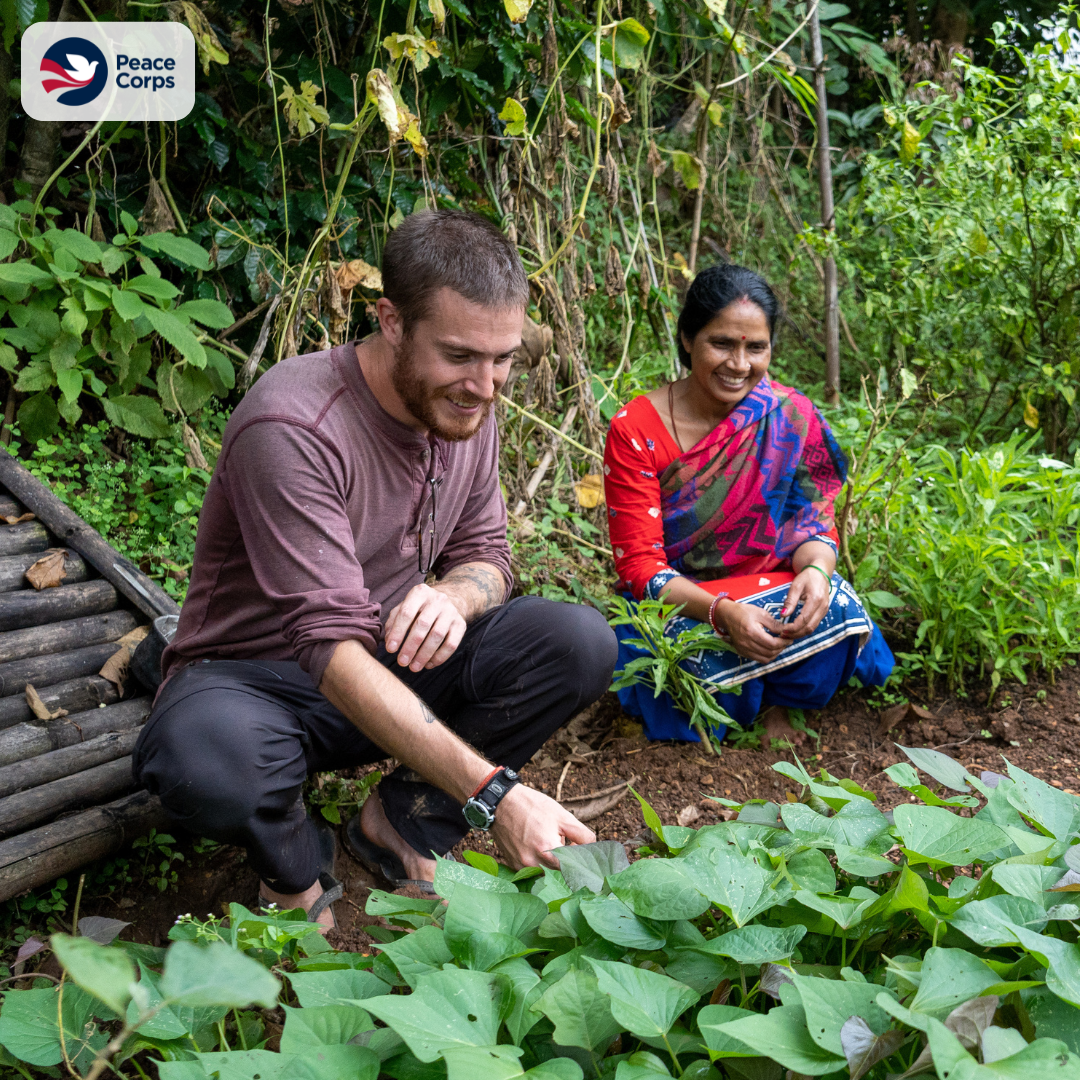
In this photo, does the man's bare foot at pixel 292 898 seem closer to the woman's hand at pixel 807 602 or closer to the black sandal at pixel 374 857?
the black sandal at pixel 374 857

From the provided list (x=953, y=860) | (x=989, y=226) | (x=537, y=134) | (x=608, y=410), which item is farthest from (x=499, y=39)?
(x=953, y=860)

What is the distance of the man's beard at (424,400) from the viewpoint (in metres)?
1.92

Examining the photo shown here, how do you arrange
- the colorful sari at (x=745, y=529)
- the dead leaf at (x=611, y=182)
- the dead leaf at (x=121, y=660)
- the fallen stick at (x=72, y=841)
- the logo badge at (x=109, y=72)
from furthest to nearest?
the dead leaf at (x=611, y=182), the logo badge at (x=109, y=72), the colorful sari at (x=745, y=529), the dead leaf at (x=121, y=660), the fallen stick at (x=72, y=841)

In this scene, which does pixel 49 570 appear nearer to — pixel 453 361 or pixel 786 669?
pixel 453 361

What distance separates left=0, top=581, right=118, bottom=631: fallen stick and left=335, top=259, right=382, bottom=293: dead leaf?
1.17 m

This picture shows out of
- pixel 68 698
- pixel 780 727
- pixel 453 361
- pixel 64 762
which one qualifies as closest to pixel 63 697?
pixel 68 698

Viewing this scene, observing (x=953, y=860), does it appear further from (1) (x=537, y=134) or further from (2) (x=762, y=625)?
(1) (x=537, y=134)

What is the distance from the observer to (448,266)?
1860mm

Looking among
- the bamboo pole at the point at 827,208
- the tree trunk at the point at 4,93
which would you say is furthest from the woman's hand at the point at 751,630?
the tree trunk at the point at 4,93

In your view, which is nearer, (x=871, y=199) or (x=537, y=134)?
A: (x=537, y=134)

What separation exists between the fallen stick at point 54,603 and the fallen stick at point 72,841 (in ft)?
2.21

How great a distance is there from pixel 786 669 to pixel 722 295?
1036mm

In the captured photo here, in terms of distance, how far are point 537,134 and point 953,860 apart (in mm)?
2974

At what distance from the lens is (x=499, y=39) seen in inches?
123
